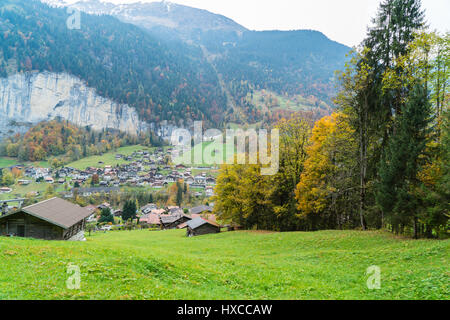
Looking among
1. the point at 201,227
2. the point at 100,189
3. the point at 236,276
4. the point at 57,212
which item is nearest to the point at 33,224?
the point at 57,212

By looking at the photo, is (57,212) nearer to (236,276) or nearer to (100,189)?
(236,276)

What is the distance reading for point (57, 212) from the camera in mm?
30000

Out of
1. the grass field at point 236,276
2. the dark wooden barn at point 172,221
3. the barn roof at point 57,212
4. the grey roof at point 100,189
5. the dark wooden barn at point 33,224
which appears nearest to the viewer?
the grass field at point 236,276

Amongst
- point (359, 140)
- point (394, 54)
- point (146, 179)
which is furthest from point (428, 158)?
point (146, 179)

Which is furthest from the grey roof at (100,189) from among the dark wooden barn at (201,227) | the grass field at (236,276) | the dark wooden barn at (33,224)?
the grass field at (236,276)

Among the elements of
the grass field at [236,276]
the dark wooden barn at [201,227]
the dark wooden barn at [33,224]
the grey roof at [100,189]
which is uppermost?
the grass field at [236,276]

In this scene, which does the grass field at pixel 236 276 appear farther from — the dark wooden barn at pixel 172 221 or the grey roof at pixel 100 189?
the grey roof at pixel 100 189

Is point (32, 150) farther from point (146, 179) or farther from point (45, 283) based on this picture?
point (45, 283)

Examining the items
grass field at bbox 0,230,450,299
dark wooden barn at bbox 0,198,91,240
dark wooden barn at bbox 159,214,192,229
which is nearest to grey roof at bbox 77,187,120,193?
dark wooden barn at bbox 159,214,192,229

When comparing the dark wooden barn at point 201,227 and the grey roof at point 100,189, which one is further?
the grey roof at point 100,189

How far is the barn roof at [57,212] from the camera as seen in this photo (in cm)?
2719

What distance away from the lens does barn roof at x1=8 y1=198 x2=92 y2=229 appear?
27188mm

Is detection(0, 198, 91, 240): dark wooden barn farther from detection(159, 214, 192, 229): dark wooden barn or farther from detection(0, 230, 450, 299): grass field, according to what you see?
detection(159, 214, 192, 229): dark wooden barn

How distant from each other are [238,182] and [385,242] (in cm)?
2084
